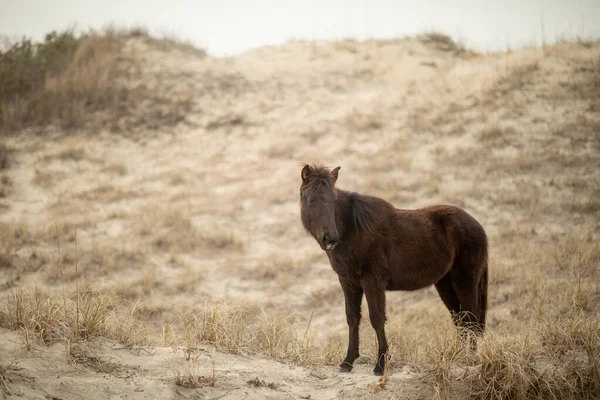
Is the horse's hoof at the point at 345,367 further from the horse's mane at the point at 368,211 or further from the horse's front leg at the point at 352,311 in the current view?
the horse's mane at the point at 368,211

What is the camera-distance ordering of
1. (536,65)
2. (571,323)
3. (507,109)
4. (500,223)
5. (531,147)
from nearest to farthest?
(571,323)
(500,223)
(531,147)
(507,109)
(536,65)

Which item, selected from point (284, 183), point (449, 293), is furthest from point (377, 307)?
point (284, 183)

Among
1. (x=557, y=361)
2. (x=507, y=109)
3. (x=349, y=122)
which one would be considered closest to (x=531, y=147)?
(x=507, y=109)

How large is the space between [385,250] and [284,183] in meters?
10.6

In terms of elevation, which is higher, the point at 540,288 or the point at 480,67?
the point at 480,67

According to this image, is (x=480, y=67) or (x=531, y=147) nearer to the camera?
(x=531, y=147)

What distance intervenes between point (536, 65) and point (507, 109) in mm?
2786

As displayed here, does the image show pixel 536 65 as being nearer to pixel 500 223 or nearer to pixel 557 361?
pixel 500 223

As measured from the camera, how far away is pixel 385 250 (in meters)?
5.69

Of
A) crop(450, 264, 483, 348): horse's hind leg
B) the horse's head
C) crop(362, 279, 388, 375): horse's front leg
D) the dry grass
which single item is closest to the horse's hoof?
crop(362, 279, 388, 375): horse's front leg

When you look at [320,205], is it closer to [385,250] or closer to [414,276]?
[385,250]

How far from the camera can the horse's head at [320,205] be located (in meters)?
5.09

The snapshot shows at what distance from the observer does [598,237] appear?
35.6 feet

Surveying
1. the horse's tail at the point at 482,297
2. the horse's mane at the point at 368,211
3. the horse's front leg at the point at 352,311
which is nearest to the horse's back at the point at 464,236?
the horse's tail at the point at 482,297
